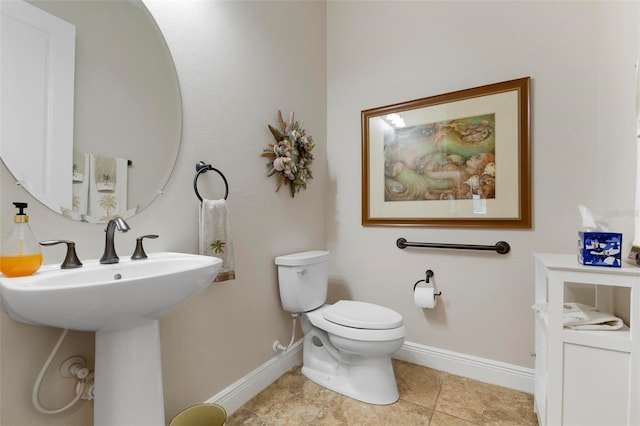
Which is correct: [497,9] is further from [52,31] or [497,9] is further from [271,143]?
[52,31]

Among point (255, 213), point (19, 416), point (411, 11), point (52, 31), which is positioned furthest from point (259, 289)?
point (411, 11)

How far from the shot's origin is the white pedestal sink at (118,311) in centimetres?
70

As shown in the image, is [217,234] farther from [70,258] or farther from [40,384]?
[40,384]

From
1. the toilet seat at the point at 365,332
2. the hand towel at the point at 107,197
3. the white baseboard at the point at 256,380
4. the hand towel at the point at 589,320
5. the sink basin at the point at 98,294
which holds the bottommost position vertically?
the white baseboard at the point at 256,380

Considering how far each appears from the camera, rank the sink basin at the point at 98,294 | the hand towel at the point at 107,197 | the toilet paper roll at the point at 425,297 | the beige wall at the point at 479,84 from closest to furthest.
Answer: the sink basin at the point at 98,294 → the hand towel at the point at 107,197 → the beige wall at the point at 479,84 → the toilet paper roll at the point at 425,297

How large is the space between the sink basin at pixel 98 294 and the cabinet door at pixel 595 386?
134cm

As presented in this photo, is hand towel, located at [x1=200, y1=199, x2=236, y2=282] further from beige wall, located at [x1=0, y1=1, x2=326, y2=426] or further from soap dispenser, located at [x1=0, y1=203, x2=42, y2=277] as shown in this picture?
soap dispenser, located at [x1=0, y1=203, x2=42, y2=277]

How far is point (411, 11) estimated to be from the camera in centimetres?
200

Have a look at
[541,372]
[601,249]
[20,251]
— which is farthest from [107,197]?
[541,372]

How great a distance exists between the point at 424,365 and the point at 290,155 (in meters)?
1.64

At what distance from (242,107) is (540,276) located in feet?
5.61

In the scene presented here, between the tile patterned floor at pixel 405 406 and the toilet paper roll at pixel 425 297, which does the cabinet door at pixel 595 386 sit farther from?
the toilet paper roll at pixel 425 297

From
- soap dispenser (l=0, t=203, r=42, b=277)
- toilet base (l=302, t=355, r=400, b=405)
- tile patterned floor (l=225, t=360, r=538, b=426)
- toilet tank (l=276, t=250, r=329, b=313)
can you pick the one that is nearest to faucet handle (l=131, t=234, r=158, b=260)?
soap dispenser (l=0, t=203, r=42, b=277)

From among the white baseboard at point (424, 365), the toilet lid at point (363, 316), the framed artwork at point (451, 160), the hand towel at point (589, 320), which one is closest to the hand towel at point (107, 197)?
the white baseboard at point (424, 365)
